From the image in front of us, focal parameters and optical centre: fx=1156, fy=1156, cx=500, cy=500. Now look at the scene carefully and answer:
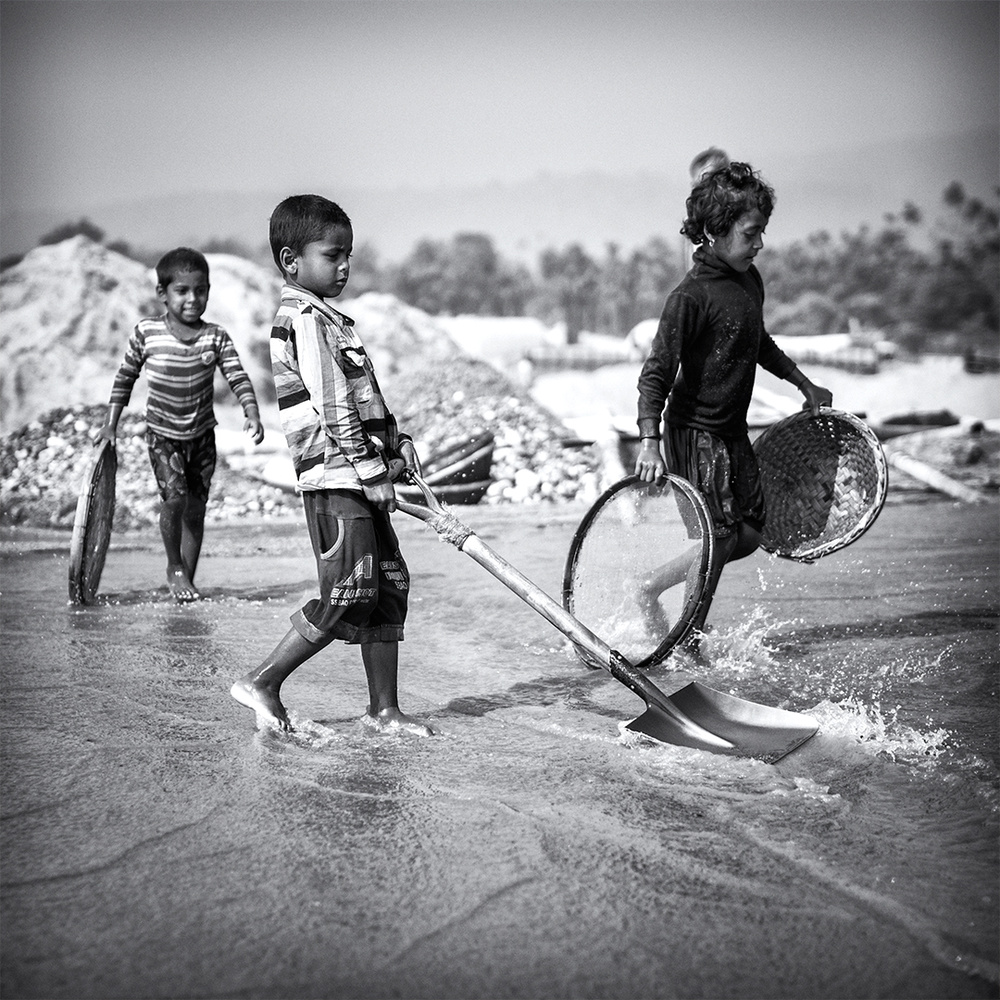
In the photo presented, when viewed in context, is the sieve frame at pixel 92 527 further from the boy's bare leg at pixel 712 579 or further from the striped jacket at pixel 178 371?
the boy's bare leg at pixel 712 579

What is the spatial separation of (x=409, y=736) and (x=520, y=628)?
1.50 meters

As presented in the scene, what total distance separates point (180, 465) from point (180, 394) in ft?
1.03

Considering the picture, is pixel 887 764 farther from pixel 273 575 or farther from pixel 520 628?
pixel 273 575

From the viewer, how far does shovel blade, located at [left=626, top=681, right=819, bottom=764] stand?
9.49 feet

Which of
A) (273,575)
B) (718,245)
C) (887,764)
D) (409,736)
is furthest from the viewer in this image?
(273,575)

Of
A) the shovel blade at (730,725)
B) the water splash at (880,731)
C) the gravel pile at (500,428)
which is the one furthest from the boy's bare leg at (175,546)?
the gravel pile at (500,428)

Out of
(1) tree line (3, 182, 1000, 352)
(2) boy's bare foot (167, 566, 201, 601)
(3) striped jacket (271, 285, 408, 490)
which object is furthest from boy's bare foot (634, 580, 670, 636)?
(1) tree line (3, 182, 1000, 352)

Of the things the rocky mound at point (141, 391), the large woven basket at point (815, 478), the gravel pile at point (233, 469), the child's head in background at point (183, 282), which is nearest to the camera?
the large woven basket at point (815, 478)

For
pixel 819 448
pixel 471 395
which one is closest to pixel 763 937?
pixel 819 448

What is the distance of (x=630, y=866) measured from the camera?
2246 millimetres

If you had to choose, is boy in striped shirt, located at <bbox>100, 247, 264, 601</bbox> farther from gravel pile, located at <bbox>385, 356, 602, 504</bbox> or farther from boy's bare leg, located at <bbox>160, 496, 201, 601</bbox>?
gravel pile, located at <bbox>385, 356, 602, 504</bbox>

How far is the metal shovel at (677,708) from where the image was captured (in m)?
2.92

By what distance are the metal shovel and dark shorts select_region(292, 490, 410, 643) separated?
5.0 inches

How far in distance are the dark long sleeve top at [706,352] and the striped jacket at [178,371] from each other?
202 cm
